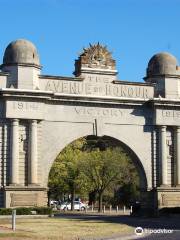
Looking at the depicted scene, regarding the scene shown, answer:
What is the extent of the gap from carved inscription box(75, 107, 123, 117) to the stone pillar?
10.7 feet

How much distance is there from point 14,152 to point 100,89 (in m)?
7.09

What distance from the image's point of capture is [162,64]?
38906 millimetres

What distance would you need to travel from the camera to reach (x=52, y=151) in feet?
118

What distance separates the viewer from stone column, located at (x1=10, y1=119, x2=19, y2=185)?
3416 cm

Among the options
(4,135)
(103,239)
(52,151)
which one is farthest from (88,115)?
(103,239)

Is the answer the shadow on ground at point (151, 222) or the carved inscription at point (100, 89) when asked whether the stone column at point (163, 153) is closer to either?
the carved inscription at point (100, 89)

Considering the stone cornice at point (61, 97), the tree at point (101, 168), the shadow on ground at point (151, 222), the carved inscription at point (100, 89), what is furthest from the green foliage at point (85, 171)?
the shadow on ground at point (151, 222)

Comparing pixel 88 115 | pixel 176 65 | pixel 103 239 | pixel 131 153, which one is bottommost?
pixel 103 239

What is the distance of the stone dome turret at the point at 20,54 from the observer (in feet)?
116

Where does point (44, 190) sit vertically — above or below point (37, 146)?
below

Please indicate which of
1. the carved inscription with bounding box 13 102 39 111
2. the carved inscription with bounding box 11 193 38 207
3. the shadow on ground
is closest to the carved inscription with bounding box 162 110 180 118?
the shadow on ground

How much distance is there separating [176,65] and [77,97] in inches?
312

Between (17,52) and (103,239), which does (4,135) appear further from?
(103,239)

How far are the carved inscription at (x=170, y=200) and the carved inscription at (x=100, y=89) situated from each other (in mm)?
6793
